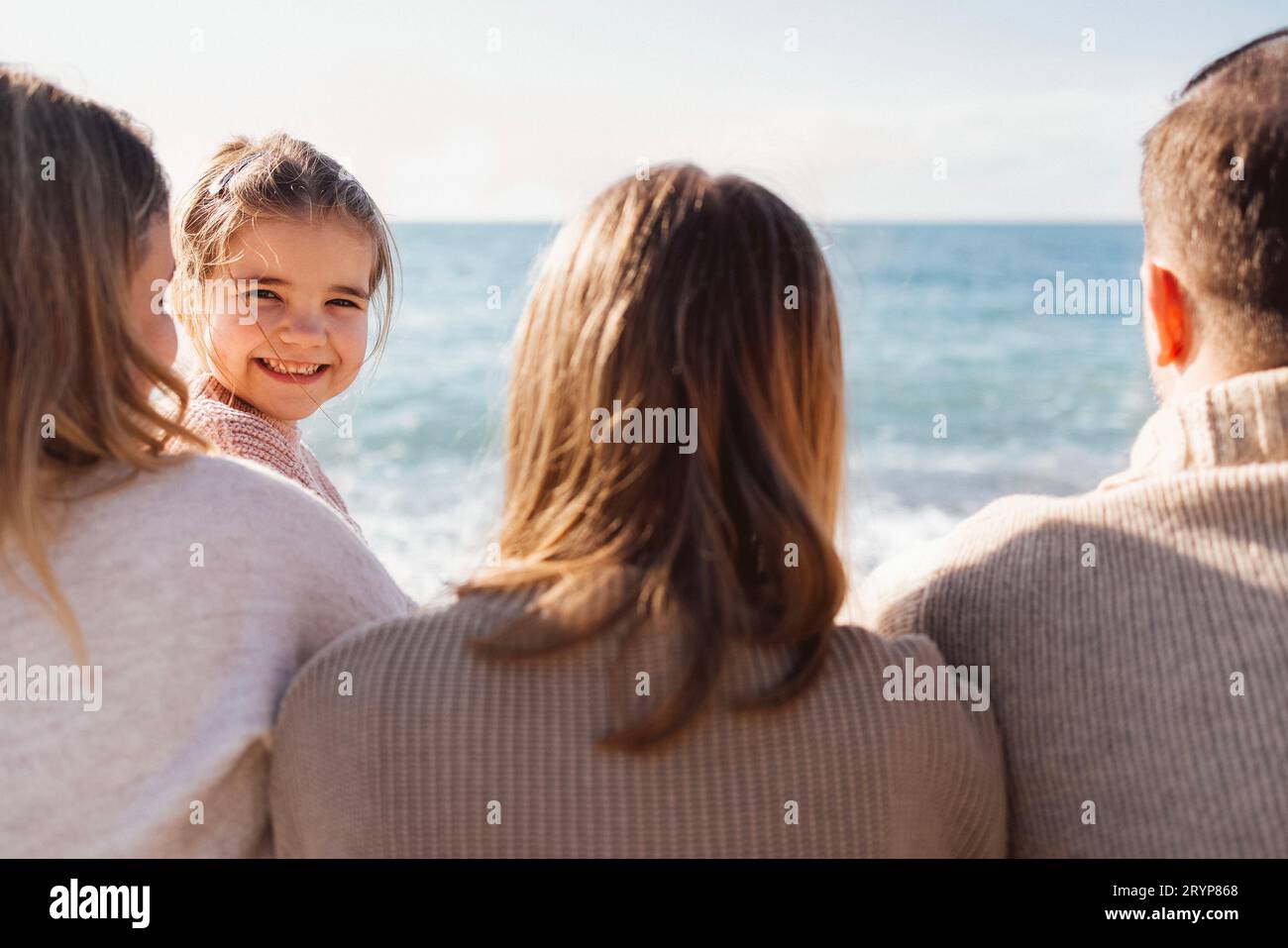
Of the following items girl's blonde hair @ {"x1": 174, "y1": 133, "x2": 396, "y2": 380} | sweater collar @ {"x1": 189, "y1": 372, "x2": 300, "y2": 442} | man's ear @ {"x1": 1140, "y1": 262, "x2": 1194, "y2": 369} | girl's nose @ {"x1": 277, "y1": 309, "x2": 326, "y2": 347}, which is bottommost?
man's ear @ {"x1": 1140, "y1": 262, "x2": 1194, "y2": 369}

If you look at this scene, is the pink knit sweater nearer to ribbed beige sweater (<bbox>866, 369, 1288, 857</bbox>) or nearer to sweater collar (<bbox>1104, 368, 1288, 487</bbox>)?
ribbed beige sweater (<bbox>866, 369, 1288, 857</bbox>)

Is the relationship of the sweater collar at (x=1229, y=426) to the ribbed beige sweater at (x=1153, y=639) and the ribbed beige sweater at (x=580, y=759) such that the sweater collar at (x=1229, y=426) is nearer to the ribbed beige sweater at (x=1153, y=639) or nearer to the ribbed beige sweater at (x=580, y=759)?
the ribbed beige sweater at (x=1153, y=639)

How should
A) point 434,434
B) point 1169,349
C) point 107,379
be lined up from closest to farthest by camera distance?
point 107,379 < point 1169,349 < point 434,434

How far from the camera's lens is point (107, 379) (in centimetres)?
180

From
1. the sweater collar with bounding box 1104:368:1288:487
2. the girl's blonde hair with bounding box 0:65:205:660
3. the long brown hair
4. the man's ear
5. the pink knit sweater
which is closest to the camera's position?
the long brown hair

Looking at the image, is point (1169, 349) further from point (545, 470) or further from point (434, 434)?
point (434, 434)

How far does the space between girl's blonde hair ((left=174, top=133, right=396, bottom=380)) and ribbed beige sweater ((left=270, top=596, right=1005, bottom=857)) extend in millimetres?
1899

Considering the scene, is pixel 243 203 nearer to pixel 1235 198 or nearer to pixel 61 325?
pixel 61 325

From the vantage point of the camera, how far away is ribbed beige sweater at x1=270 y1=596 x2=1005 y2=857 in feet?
5.15

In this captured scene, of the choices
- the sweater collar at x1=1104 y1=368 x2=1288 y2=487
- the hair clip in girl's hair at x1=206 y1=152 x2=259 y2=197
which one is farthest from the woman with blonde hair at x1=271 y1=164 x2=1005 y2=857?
the hair clip in girl's hair at x1=206 y1=152 x2=259 y2=197

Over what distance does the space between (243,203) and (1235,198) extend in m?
2.35

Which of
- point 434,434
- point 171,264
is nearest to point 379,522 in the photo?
point 434,434
